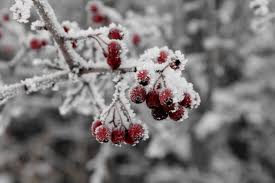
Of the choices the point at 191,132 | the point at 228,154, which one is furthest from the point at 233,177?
the point at 191,132

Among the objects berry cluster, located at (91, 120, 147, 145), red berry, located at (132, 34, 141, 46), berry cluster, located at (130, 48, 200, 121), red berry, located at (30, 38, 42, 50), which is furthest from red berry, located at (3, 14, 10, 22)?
berry cluster, located at (130, 48, 200, 121)

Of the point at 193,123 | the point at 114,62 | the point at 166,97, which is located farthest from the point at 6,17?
the point at 193,123

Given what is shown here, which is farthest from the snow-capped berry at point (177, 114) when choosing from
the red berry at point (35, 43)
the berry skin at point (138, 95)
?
the red berry at point (35, 43)

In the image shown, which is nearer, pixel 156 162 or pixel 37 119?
pixel 156 162

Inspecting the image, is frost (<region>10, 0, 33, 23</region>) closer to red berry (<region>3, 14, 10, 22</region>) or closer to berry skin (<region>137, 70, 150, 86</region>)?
berry skin (<region>137, 70, 150, 86</region>)

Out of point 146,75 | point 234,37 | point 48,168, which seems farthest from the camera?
point 48,168

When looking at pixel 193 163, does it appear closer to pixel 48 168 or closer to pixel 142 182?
pixel 142 182
